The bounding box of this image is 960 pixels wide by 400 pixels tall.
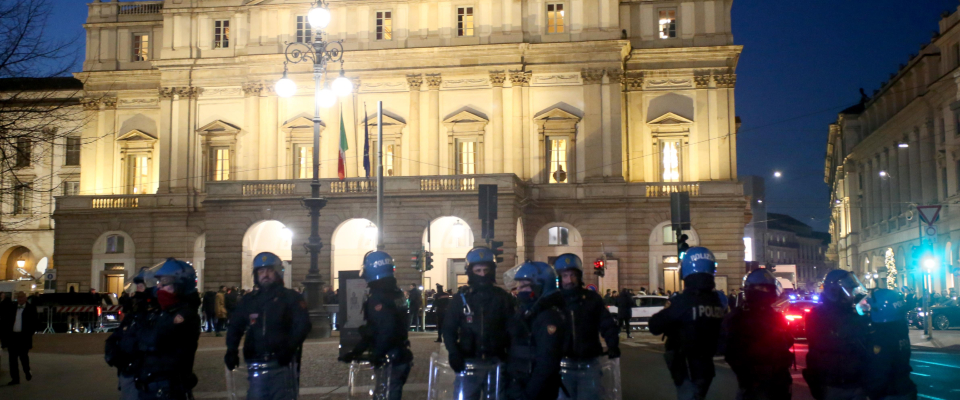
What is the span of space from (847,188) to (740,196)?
3374 cm

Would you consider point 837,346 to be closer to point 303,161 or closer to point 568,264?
point 568,264

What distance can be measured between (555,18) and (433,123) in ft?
28.0

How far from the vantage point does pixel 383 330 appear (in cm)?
922

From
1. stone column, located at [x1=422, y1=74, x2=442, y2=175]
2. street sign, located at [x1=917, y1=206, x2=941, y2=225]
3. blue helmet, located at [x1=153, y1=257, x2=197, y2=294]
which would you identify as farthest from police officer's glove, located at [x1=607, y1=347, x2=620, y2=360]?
stone column, located at [x1=422, y1=74, x2=442, y2=175]

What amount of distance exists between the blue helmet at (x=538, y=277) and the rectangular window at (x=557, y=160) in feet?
130

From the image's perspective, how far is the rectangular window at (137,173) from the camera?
2098 inches

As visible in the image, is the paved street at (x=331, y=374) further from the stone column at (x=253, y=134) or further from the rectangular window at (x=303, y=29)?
the rectangular window at (x=303, y=29)

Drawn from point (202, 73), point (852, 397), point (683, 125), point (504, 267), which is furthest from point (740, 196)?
point (852, 397)

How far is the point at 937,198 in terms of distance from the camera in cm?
4700

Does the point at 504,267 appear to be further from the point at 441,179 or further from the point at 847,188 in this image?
the point at 847,188

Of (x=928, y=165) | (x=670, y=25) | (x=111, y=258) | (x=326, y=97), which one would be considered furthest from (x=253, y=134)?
(x=928, y=165)

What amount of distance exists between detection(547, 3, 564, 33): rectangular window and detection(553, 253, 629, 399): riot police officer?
135ft

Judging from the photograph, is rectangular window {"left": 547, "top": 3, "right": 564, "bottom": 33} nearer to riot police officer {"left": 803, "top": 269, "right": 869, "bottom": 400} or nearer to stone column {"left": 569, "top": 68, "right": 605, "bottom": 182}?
stone column {"left": 569, "top": 68, "right": 605, "bottom": 182}

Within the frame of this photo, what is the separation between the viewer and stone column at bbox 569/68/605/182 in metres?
47.8
